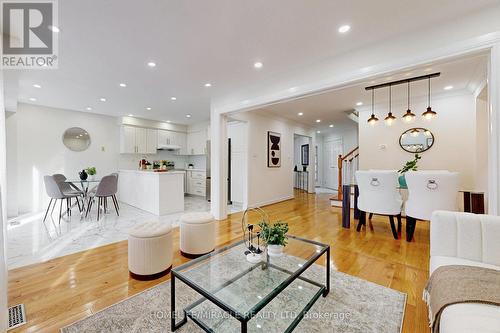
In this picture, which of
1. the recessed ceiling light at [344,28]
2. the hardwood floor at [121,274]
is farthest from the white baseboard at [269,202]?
the recessed ceiling light at [344,28]

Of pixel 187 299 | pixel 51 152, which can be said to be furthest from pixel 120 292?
pixel 51 152

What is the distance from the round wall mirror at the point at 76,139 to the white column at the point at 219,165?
4176 mm

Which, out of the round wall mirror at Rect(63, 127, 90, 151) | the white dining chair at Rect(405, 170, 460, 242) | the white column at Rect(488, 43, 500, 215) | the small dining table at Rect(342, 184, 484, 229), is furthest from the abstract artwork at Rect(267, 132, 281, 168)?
the round wall mirror at Rect(63, 127, 90, 151)

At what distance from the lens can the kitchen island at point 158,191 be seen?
453 centimetres

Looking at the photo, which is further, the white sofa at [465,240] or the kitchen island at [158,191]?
the kitchen island at [158,191]

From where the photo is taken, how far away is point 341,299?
71.2 inches

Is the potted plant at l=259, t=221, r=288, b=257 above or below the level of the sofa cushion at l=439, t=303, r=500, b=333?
above

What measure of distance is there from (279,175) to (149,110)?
4220 millimetres

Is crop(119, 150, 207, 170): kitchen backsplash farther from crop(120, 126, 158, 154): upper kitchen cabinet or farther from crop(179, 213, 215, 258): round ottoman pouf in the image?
crop(179, 213, 215, 258): round ottoman pouf

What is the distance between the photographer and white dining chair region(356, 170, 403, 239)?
324 cm

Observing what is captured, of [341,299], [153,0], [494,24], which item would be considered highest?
[153,0]

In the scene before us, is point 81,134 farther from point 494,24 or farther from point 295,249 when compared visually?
point 494,24

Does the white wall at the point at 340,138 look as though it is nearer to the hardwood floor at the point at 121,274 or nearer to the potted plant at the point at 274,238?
the hardwood floor at the point at 121,274
